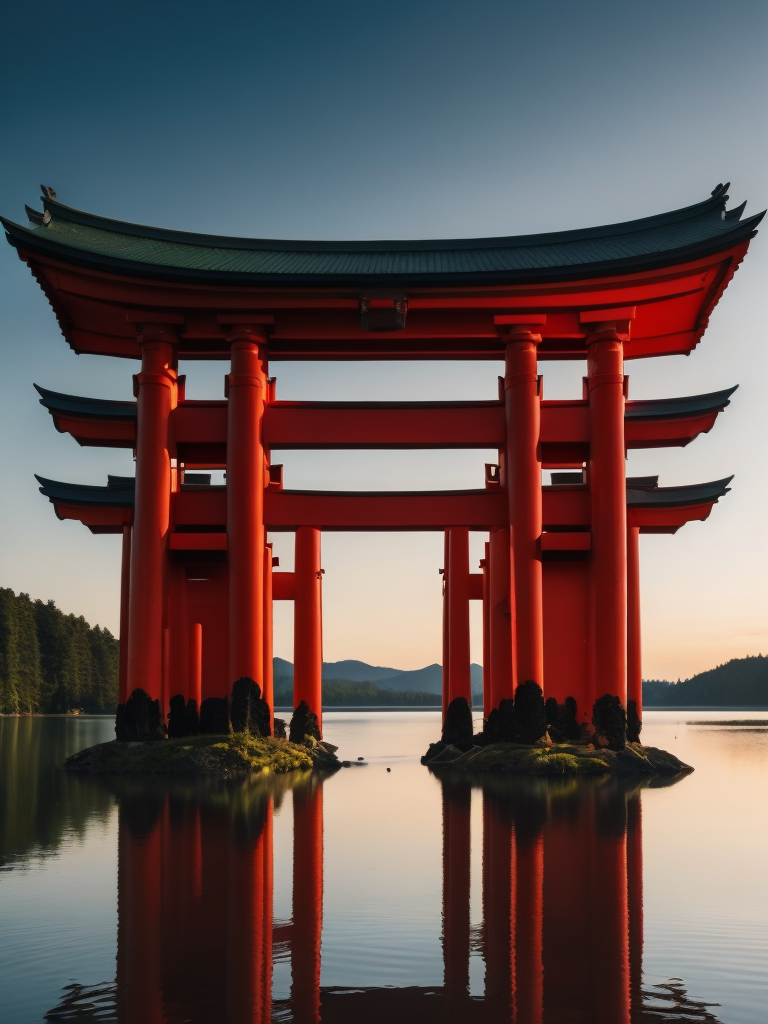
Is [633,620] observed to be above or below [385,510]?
below

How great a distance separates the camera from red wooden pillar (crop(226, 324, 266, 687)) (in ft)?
66.4

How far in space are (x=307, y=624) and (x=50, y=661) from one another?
49340 millimetres

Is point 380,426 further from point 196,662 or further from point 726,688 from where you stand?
point 726,688

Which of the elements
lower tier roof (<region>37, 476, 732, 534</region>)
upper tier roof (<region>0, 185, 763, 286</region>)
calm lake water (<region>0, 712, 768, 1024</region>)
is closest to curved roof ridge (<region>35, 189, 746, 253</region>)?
upper tier roof (<region>0, 185, 763, 286</region>)

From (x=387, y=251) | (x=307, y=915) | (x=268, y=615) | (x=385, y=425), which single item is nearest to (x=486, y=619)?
(x=268, y=615)

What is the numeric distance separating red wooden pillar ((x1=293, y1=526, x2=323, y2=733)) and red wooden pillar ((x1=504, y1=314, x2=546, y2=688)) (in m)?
4.51

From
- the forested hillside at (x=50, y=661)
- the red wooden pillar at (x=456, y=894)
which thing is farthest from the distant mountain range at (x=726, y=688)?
the red wooden pillar at (x=456, y=894)

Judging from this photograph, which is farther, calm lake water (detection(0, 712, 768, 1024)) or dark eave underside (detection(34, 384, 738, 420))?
dark eave underside (detection(34, 384, 738, 420))

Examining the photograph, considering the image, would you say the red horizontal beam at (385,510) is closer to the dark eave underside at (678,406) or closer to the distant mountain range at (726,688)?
the dark eave underside at (678,406)

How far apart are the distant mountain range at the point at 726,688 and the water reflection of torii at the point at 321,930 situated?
331 ft

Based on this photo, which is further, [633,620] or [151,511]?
[633,620]

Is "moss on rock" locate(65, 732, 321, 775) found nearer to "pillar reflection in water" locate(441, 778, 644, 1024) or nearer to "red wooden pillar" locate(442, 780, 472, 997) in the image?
"red wooden pillar" locate(442, 780, 472, 997)

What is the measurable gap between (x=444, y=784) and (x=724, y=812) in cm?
510

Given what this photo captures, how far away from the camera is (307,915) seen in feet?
24.1
